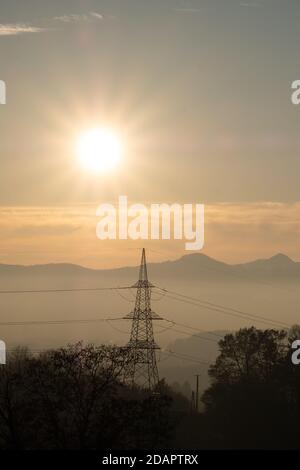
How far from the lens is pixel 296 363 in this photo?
64.6m

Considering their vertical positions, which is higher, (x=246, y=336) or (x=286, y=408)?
(x=246, y=336)

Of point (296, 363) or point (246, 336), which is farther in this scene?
point (246, 336)

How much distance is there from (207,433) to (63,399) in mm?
28535

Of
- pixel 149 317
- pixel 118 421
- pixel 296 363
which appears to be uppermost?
pixel 149 317

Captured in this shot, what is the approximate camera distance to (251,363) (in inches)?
2785
